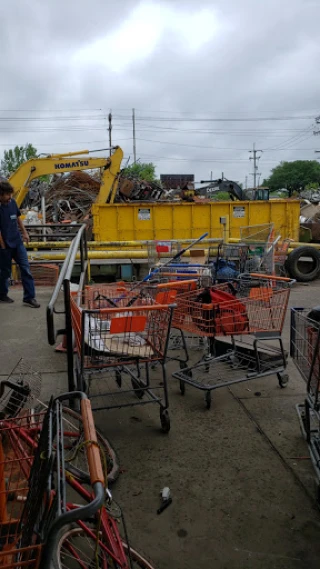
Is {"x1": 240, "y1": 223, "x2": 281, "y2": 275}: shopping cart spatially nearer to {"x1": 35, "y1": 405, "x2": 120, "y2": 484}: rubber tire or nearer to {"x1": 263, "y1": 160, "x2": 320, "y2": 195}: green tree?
{"x1": 35, "y1": 405, "x2": 120, "y2": 484}: rubber tire

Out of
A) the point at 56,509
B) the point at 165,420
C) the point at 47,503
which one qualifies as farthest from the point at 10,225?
the point at 56,509

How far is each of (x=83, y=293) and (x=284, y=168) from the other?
95089 mm

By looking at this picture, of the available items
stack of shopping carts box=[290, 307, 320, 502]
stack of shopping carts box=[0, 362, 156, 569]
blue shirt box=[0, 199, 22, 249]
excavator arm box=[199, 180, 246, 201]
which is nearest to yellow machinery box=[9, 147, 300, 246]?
excavator arm box=[199, 180, 246, 201]

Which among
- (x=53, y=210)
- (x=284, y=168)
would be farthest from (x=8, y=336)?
(x=284, y=168)

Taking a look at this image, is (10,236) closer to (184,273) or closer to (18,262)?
(18,262)

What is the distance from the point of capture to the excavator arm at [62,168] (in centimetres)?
1272

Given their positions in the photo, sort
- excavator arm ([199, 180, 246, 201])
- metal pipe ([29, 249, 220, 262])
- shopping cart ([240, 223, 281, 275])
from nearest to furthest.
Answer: shopping cart ([240, 223, 281, 275]) → metal pipe ([29, 249, 220, 262]) → excavator arm ([199, 180, 246, 201])

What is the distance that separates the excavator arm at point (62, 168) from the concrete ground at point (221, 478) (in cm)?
920

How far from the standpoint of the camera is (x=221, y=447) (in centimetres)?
341

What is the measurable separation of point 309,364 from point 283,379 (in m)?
1.23

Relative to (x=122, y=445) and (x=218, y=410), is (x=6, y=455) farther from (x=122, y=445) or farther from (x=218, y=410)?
(x=218, y=410)

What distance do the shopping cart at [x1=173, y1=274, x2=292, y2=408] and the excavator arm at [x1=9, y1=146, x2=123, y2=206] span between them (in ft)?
30.6

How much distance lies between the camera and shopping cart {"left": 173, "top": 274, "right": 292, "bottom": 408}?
14.6 feet

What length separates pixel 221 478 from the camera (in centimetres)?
303
